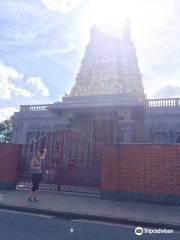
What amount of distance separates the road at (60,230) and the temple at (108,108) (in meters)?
10.3

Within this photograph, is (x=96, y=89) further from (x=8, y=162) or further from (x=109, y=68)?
(x=8, y=162)

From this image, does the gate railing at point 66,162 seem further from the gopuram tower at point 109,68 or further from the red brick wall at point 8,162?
the gopuram tower at point 109,68

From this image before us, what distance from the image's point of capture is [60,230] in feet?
19.3

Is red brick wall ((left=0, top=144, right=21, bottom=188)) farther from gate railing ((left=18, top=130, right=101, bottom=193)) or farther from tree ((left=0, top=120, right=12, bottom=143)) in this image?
tree ((left=0, top=120, right=12, bottom=143))

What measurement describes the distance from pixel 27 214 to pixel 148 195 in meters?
4.53

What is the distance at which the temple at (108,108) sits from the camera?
1750 cm

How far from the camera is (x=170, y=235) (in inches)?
236

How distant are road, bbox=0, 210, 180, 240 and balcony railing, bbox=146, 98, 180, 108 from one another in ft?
58.7

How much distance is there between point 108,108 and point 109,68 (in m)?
11.5

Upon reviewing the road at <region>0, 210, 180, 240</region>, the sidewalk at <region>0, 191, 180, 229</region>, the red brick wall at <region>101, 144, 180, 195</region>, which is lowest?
the road at <region>0, 210, 180, 240</region>

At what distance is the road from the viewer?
5363mm

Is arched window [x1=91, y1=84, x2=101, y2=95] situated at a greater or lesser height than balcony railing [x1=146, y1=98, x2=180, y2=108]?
greater

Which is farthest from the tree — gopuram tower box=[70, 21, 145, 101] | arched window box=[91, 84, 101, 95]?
arched window box=[91, 84, 101, 95]

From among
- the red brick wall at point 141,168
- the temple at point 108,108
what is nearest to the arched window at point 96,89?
the temple at point 108,108
